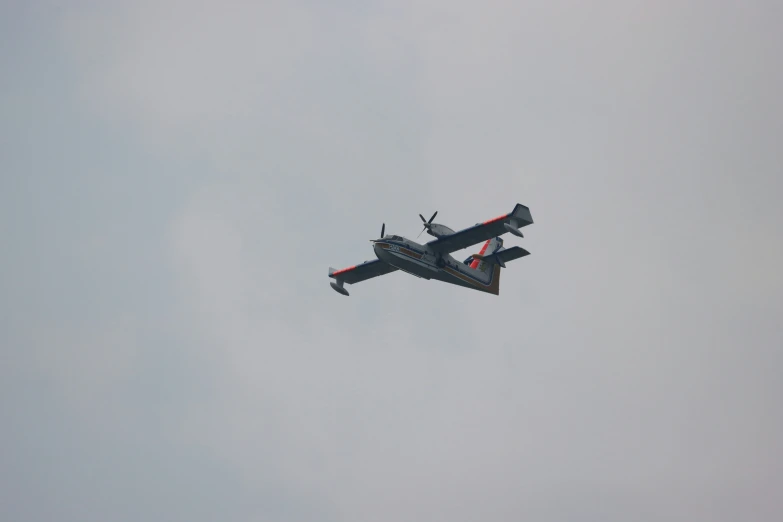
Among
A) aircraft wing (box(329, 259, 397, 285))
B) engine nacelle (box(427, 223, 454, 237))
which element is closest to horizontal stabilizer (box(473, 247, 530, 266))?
engine nacelle (box(427, 223, 454, 237))

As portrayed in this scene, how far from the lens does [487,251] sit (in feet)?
236

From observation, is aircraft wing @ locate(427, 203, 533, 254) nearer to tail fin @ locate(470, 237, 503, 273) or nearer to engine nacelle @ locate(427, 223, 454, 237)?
engine nacelle @ locate(427, 223, 454, 237)

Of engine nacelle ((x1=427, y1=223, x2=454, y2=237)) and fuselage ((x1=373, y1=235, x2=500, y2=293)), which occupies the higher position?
engine nacelle ((x1=427, y1=223, x2=454, y2=237))

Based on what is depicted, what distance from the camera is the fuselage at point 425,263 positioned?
218ft

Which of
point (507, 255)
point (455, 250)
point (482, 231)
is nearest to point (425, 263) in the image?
point (455, 250)

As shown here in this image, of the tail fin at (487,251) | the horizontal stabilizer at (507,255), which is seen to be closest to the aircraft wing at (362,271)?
the tail fin at (487,251)

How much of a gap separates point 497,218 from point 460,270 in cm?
716

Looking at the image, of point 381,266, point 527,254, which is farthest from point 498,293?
point 381,266

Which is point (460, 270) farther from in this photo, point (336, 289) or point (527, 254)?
point (336, 289)

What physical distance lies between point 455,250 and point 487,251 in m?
4.82

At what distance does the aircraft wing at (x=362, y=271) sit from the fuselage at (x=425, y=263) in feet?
16.4

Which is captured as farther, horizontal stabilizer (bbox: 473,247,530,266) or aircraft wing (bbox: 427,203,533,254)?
horizontal stabilizer (bbox: 473,247,530,266)

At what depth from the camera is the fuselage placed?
66312 millimetres

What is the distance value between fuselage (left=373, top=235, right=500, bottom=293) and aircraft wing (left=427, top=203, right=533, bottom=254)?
0.86m
